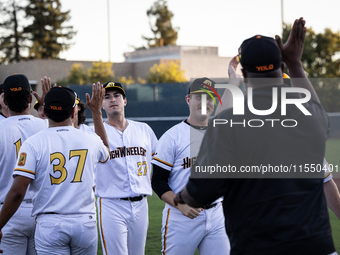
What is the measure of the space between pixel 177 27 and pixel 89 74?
2530cm

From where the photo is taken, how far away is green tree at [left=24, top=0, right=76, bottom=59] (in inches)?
1961

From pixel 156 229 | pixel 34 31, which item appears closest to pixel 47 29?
pixel 34 31

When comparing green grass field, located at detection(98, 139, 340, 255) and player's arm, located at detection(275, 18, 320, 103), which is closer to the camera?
player's arm, located at detection(275, 18, 320, 103)

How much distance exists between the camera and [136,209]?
457 centimetres

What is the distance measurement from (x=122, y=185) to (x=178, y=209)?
44.2 inches

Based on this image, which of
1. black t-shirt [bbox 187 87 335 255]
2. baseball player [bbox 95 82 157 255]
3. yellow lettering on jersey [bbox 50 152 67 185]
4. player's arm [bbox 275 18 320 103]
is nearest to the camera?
black t-shirt [bbox 187 87 335 255]

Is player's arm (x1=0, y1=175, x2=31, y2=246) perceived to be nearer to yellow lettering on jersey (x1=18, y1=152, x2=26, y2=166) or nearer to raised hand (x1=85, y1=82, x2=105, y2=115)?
yellow lettering on jersey (x1=18, y1=152, x2=26, y2=166)

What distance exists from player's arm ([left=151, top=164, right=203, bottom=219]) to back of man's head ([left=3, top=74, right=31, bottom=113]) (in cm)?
140

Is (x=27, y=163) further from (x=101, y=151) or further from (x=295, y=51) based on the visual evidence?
(x=295, y=51)

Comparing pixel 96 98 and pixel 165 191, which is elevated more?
pixel 96 98

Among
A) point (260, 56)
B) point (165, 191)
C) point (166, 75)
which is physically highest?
point (166, 75)

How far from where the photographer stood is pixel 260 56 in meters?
2.24

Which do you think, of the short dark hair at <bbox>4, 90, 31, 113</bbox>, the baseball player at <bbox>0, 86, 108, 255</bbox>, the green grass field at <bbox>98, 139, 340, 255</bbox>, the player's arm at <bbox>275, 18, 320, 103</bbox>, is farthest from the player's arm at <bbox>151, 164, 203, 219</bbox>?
the green grass field at <bbox>98, 139, 340, 255</bbox>

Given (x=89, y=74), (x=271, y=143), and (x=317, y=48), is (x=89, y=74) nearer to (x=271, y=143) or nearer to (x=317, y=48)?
(x=317, y=48)
